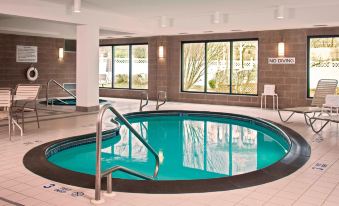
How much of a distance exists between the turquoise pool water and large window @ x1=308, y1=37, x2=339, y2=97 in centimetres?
320

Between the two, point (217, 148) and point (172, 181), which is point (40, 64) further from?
point (172, 181)

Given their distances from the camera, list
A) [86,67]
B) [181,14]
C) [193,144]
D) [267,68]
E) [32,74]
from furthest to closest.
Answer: [32,74]
[267,68]
[181,14]
[86,67]
[193,144]

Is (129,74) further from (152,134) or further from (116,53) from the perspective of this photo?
(152,134)

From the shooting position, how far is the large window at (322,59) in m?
A: 10.7

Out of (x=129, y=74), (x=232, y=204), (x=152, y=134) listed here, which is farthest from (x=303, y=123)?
(x=129, y=74)

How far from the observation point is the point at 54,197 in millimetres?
3398

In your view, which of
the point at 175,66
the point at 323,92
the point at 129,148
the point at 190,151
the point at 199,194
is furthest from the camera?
the point at 175,66

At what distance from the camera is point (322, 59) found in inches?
428

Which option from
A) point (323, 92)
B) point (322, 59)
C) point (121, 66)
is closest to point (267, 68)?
point (322, 59)

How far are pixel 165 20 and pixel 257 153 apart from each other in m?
5.93

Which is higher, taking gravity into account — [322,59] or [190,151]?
[322,59]

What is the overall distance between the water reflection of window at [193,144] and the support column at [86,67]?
2.67m

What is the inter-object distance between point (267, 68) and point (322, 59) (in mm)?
1622

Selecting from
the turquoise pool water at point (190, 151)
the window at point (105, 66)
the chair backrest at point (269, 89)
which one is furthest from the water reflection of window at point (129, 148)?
the window at point (105, 66)
